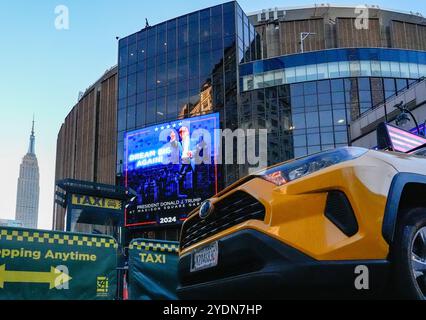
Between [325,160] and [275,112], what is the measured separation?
135 ft

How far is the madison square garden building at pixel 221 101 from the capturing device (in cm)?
4256

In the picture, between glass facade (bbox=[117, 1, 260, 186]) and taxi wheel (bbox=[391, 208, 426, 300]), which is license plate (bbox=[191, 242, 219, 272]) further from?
glass facade (bbox=[117, 1, 260, 186])

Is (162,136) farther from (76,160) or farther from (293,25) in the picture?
(76,160)

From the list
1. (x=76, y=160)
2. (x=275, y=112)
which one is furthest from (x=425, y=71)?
(x=76, y=160)

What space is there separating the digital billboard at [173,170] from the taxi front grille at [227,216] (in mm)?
35961

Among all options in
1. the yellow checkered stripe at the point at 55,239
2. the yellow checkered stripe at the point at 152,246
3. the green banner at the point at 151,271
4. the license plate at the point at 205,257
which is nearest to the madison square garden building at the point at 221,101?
the yellow checkered stripe at the point at 152,246

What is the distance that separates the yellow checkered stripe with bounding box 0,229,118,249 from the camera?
6145 mm

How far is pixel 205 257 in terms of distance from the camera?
13.2ft

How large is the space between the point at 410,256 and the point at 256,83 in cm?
4230

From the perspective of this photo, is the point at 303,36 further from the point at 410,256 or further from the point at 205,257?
the point at 410,256

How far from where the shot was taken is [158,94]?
47625 millimetres

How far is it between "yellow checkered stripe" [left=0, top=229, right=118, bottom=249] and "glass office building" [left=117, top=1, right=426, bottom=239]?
33.5 metres

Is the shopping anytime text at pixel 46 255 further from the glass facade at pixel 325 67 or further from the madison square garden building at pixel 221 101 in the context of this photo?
the glass facade at pixel 325 67

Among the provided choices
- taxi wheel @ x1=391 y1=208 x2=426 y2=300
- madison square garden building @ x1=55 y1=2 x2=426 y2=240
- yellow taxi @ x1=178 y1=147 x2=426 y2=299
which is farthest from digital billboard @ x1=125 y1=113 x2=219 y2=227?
taxi wheel @ x1=391 y1=208 x2=426 y2=300
